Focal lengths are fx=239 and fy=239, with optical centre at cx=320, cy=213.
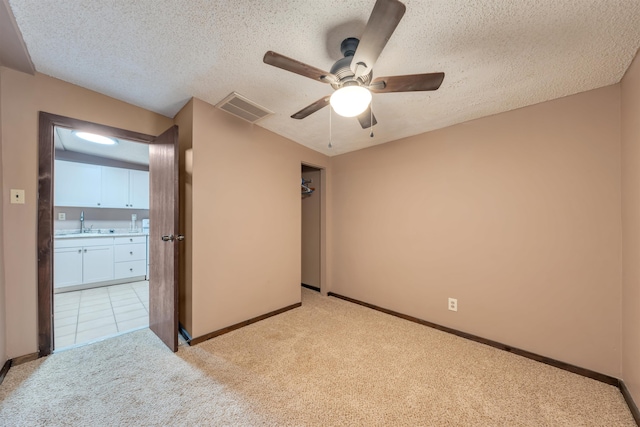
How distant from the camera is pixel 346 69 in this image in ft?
4.27

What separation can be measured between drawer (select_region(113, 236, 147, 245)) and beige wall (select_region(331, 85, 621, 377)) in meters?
4.05

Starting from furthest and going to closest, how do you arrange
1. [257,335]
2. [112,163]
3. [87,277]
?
[112,163]
[87,277]
[257,335]

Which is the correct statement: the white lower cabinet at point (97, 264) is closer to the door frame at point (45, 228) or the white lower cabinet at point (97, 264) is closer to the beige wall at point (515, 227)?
the door frame at point (45, 228)

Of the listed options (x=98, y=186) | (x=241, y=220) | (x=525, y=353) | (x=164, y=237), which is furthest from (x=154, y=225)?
(x=525, y=353)

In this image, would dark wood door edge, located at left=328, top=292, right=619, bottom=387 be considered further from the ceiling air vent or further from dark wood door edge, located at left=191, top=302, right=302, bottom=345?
the ceiling air vent

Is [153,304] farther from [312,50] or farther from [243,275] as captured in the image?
[312,50]

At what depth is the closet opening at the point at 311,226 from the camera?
3.80m

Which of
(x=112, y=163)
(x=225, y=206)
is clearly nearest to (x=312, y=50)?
(x=225, y=206)

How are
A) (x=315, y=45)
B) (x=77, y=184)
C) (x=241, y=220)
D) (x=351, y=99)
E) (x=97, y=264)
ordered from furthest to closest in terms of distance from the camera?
(x=77, y=184)
(x=97, y=264)
(x=241, y=220)
(x=315, y=45)
(x=351, y=99)

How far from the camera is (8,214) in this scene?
175cm

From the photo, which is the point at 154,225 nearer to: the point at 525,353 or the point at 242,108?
the point at 242,108

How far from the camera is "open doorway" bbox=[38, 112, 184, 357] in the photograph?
6.16 ft

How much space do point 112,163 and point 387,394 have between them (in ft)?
17.6

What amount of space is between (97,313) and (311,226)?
9.55 ft
